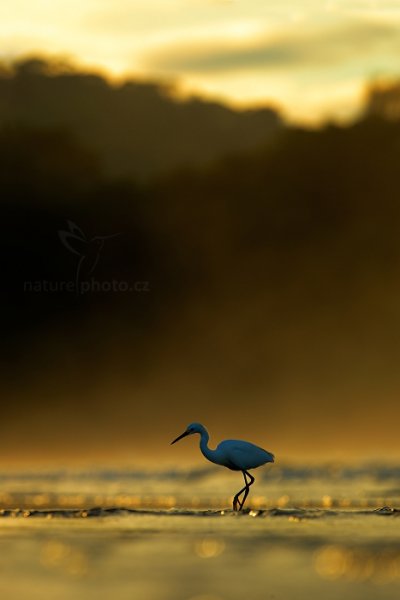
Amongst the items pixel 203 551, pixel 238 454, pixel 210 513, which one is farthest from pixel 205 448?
pixel 203 551

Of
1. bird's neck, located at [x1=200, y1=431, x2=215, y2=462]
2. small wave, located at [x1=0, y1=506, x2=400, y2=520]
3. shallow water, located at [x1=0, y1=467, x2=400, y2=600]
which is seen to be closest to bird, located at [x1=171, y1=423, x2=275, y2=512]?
bird's neck, located at [x1=200, y1=431, x2=215, y2=462]

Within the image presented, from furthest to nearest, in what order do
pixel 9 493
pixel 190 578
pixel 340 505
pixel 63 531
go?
pixel 9 493, pixel 340 505, pixel 63 531, pixel 190 578

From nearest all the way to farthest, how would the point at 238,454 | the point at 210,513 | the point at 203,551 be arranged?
the point at 203,551 < the point at 210,513 < the point at 238,454

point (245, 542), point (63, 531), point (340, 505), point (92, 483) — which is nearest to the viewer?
point (245, 542)

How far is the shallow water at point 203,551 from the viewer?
16781 mm

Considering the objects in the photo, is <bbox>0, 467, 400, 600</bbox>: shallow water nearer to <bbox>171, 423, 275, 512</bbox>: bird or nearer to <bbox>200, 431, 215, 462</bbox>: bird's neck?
<bbox>171, 423, 275, 512</bbox>: bird

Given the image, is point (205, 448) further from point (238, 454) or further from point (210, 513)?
point (210, 513)

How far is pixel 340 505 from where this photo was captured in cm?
3050

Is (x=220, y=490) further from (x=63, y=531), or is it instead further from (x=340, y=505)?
(x=63, y=531)

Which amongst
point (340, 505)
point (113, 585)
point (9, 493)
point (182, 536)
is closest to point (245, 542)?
point (182, 536)

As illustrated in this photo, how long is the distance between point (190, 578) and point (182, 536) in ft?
15.5

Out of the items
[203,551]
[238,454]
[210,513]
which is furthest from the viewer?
[238,454]

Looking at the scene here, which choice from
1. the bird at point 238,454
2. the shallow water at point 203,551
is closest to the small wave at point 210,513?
the shallow water at point 203,551

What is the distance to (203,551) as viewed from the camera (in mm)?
20266
